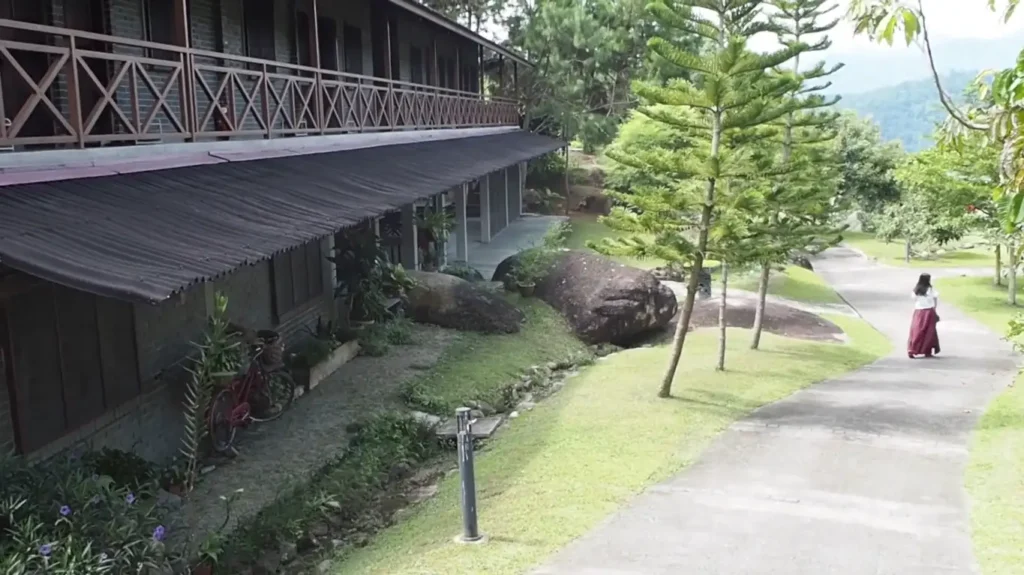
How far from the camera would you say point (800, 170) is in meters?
13.7

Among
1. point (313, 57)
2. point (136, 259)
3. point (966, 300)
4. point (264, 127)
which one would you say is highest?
point (313, 57)

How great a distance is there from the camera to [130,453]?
789 cm

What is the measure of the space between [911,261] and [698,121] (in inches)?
966

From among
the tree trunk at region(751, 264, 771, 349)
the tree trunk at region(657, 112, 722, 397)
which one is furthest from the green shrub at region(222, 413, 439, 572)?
the tree trunk at region(751, 264, 771, 349)

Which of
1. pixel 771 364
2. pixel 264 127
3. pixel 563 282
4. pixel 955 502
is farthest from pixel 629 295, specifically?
pixel 955 502

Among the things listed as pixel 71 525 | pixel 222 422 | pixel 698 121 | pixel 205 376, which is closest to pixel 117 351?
pixel 205 376

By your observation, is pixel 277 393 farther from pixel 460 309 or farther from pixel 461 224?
pixel 461 224

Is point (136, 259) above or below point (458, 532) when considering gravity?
above

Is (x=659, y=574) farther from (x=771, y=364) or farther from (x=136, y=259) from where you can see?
(x=771, y=364)

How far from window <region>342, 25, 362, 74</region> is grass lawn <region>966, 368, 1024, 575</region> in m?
12.1

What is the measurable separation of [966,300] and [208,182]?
21.2 m

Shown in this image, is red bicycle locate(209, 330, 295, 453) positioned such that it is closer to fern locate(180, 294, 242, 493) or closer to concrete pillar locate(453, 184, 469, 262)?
fern locate(180, 294, 242, 493)

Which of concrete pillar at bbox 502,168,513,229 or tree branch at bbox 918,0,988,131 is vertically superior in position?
tree branch at bbox 918,0,988,131

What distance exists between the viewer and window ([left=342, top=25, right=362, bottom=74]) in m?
17.1
